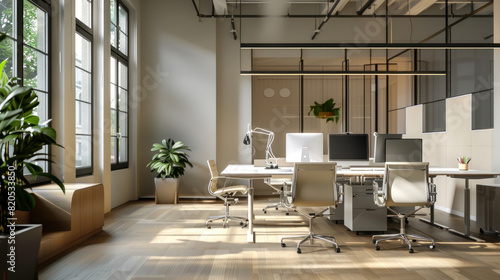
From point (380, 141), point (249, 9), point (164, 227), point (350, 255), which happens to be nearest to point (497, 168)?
point (380, 141)

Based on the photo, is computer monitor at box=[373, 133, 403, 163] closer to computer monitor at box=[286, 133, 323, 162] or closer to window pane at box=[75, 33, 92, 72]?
computer monitor at box=[286, 133, 323, 162]

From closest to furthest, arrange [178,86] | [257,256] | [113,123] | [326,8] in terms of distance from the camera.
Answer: [257,256] → [113,123] → [326,8] → [178,86]

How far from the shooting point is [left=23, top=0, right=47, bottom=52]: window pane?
4.74 meters

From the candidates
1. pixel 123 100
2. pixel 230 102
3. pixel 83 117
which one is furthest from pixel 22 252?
pixel 230 102

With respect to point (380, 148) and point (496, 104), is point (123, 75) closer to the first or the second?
point (380, 148)

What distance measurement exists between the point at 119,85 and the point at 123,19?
1350 millimetres

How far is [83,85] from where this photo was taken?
20.6 feet

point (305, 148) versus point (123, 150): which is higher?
point (305, 148)

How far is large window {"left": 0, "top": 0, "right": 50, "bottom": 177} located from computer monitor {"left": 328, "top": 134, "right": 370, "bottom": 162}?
Result: 359cm

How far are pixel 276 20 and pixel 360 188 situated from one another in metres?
5.35

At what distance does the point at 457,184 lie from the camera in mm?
6543

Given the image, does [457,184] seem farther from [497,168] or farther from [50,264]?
[50,264]

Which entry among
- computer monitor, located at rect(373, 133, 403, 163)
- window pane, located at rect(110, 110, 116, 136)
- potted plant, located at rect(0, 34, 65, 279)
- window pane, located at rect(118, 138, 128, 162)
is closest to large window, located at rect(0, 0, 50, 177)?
potted plant, located at rect(0, 34, 65, 279)

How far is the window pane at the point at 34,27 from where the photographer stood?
474cm
